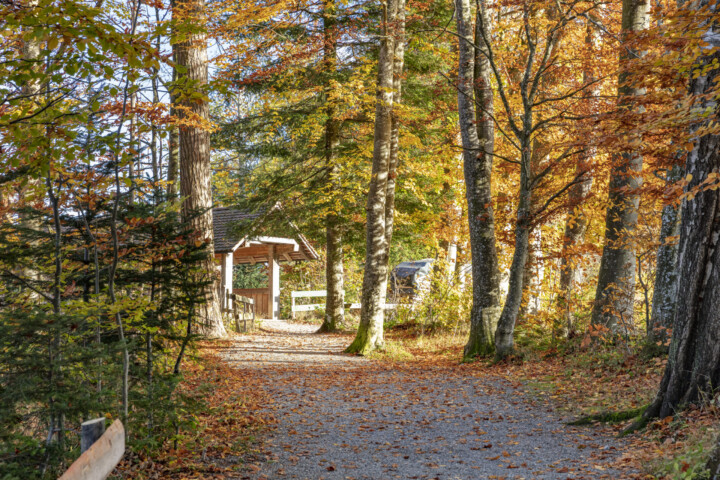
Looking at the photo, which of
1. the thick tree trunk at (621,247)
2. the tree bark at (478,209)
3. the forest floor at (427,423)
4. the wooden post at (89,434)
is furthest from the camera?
the tree bark at (478,209)

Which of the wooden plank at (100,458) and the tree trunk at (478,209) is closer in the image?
the wooden plank at (100,458)

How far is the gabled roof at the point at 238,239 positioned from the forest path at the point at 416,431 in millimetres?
9184

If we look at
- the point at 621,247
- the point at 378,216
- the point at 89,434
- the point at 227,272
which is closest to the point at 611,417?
the point at 621,247

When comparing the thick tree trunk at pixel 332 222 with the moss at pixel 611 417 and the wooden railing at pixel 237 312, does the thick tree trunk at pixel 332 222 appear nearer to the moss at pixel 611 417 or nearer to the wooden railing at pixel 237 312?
the wooden railing at pixel 237 312

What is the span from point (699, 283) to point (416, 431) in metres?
3.48

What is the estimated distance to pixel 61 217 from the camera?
5977mm

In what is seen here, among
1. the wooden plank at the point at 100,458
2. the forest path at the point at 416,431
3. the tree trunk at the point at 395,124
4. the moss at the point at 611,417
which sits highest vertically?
the tree trunk at the point at 395,124

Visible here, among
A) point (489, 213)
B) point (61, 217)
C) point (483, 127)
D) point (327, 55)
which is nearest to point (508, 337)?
point (489, 213)

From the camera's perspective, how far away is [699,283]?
18.1ft

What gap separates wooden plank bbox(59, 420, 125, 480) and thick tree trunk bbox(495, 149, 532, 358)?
895 cm

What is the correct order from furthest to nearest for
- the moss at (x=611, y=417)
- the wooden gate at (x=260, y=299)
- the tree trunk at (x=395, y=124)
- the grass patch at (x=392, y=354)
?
the wooden gate at (x=260, y=299) < the tree trunk at (x=395, y=124) < the grass patch at (x=392, y=354) < the moss at (x=611, y=417)

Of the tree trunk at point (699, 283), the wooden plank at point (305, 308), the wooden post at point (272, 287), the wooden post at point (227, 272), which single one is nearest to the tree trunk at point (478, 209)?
the tree trunk at point (699, 283)

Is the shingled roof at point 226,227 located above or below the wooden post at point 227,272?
above

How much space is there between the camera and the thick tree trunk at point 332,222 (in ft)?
56.4
